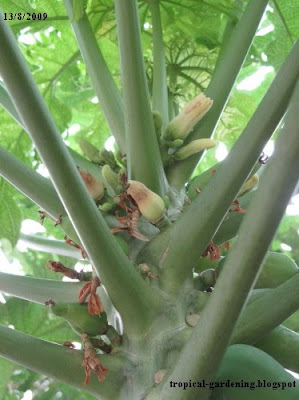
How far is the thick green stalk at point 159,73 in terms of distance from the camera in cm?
183

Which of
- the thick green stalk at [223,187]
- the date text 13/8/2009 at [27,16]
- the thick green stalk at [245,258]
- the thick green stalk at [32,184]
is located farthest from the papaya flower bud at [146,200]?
the date text 13/8/2009 at [27,16]

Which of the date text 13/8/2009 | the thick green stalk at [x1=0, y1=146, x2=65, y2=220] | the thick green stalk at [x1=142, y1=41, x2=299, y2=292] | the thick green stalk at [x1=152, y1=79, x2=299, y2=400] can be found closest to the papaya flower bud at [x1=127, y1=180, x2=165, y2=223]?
the thick green stalk at [x1=142, y1=41, x2=299, y2=292]

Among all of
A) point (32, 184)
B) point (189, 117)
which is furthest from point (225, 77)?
point (32, 184)

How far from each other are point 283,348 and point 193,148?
0.53 metres

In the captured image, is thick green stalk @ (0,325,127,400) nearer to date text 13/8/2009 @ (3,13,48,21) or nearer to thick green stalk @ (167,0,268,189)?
thick green stalk @ (167,0,268,189)

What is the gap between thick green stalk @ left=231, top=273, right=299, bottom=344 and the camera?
3.83ft

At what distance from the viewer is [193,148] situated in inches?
60.4

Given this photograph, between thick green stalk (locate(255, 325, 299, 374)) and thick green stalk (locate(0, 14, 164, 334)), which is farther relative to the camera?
thick green stalk (locate(255, 325, 299, 374))

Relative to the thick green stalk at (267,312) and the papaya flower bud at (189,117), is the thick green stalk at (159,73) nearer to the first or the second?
the papaya flower bud at (189,117)

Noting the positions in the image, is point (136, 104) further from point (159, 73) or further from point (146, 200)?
point (159, 73)

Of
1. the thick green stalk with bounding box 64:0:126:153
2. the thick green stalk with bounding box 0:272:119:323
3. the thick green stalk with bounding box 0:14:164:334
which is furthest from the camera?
the thick green stalk with bounding box 64:0:126:153

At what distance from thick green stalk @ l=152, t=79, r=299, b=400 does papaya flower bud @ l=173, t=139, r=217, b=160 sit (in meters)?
0.55

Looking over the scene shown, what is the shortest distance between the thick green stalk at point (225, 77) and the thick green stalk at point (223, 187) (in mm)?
298

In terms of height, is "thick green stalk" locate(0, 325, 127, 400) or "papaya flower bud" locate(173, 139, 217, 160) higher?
"papaya flower bud" locate(173, 139, 217, 160)
